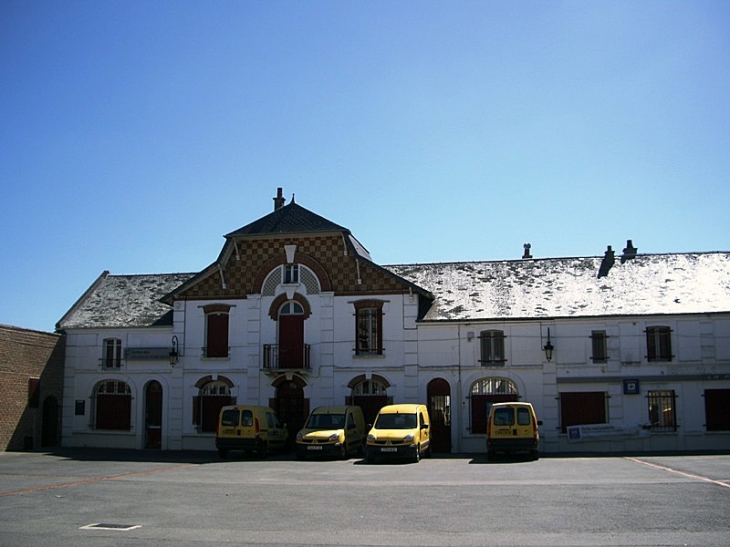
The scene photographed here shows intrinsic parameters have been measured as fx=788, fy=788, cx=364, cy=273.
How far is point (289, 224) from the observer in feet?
106

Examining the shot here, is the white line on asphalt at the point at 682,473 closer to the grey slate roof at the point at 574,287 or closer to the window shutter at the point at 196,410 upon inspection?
the grey slate roof at the point at 574,287

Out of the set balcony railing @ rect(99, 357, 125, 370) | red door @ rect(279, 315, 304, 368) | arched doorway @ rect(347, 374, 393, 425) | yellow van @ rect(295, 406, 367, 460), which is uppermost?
red door @ rect(279, 315, 304, 368)

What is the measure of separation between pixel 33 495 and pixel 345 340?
1642 cm

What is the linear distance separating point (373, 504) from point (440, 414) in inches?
634

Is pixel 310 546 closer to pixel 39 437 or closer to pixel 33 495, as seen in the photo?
pixel 33 495

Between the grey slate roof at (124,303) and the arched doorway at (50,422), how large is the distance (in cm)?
321

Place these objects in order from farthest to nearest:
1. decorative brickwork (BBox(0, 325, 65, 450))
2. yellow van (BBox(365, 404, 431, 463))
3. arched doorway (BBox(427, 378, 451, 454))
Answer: decorative brickwork (BBox(0, 325, 65, 450)) < arched doorway (BBox(427, 378, 451, 454)) < yellow van (BBox(365, 404, 431, 463))

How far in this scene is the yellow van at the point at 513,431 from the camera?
24875 millimetres

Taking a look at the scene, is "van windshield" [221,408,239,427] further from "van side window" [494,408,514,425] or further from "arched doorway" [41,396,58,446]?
"arched doorway" [41,396,58,446]

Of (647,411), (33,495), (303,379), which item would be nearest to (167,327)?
(303,379)

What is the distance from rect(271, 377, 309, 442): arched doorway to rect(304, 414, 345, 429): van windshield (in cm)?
396

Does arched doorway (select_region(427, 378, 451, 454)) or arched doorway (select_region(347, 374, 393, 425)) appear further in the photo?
arched doorway (select_region(347, 374, 393, 425))

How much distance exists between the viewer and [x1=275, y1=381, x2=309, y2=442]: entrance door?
31375mm

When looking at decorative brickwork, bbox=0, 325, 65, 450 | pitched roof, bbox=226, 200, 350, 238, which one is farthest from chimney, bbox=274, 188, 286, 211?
decorative brickwork, bbox=0, 325, 65, 450
